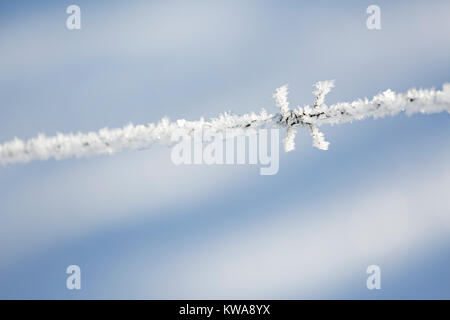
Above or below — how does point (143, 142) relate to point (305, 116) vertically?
below

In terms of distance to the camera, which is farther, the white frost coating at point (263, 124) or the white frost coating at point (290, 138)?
the white frost coating at point (290, 138)

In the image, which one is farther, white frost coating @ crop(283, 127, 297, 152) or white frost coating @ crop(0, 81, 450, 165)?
white frost coating @ crop(283, 127, 297, 152)

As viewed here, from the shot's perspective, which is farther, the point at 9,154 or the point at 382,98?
the point at 382,98

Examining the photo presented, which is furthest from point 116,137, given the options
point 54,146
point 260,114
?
point 260,114
